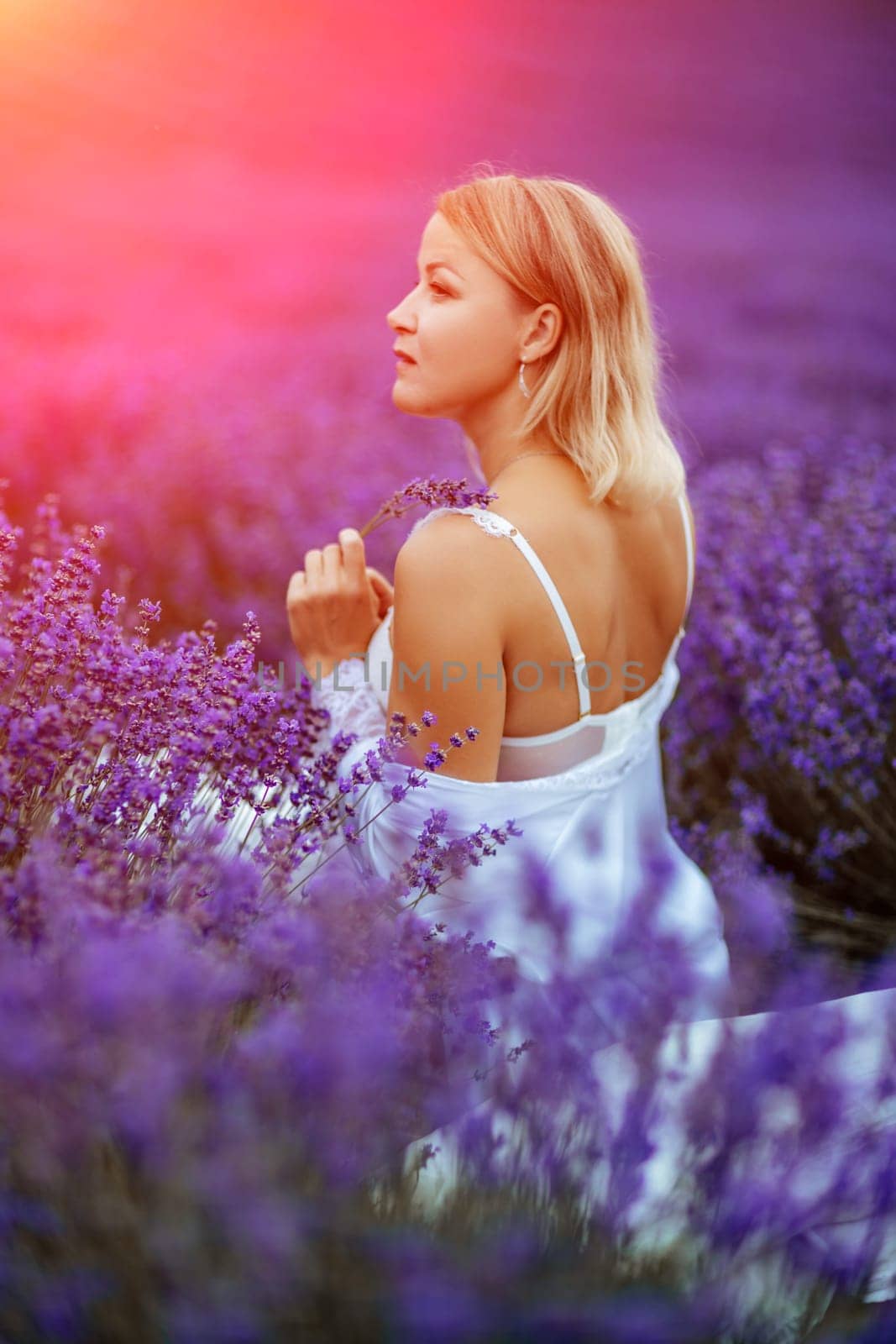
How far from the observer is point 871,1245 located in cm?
72

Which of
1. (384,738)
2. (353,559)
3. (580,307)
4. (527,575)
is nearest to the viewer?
(384,738)

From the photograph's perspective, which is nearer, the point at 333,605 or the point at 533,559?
the point at 533,559

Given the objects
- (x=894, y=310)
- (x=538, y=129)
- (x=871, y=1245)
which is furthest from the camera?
(x=894, y=310)

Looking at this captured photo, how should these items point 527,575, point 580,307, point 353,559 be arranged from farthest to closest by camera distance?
point 353,559 → point 580,307 → point 527,575

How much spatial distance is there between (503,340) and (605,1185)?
111cm

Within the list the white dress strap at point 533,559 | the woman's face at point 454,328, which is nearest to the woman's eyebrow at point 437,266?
the woman's face at point 454,328

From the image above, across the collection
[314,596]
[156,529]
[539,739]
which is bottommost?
[156,529]

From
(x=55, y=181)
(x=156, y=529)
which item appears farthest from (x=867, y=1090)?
(x=55, y=181)

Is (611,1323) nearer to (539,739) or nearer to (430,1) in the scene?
(539,739)

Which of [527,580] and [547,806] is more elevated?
[527,580]

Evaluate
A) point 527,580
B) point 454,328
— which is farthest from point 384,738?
point 454,328

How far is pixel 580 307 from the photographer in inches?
62.2

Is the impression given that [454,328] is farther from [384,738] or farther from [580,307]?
[384,738]

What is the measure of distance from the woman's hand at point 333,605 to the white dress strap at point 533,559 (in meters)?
0.26
